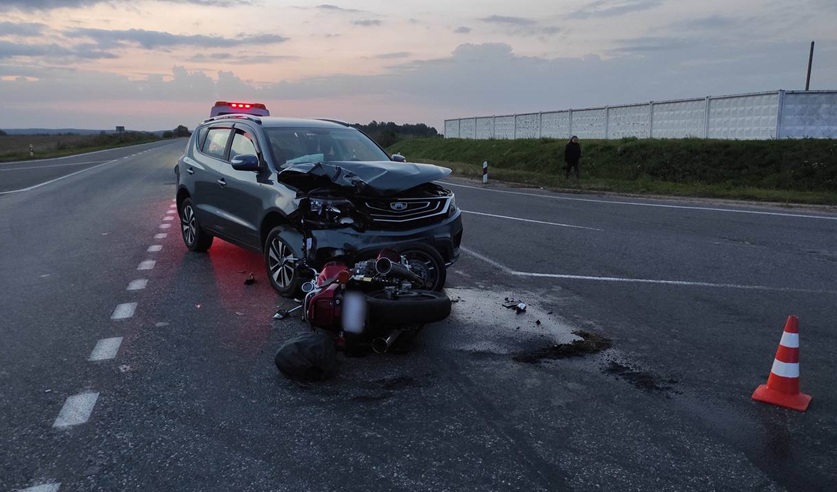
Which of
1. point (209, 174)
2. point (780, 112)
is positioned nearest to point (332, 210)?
point (209, 174)

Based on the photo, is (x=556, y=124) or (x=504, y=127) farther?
(x=504, y=127)

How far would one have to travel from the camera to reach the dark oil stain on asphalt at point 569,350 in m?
5.45

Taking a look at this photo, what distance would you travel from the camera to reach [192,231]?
9656mm

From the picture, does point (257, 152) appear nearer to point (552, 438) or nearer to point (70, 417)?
point (70, 417)

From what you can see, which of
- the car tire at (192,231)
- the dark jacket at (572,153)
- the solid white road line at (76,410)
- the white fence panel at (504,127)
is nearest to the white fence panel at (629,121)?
the dark jacket at (572,153)

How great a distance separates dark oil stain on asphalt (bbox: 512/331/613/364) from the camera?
215 inches

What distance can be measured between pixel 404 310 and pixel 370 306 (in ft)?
0.85

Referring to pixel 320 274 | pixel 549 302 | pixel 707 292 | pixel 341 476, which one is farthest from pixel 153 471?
pixel 707 292

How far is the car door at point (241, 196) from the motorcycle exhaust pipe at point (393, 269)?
2100 mm

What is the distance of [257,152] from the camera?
7707 millimetres

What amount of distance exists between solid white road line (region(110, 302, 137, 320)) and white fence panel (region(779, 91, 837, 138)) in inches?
1012

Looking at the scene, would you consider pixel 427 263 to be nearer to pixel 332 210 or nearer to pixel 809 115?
pixel 332 210

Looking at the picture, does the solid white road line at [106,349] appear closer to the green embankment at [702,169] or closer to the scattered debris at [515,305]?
the scattered debris at [515,305]

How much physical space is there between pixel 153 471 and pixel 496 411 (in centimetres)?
200
